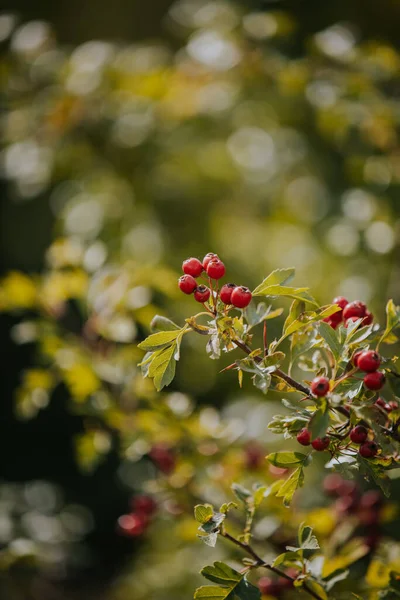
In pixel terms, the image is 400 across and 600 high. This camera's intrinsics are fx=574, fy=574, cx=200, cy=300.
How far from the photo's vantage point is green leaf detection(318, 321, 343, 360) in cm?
72

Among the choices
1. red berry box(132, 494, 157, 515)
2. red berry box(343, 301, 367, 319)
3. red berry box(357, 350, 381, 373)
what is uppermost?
red berry box(357, 350, 381, 373)

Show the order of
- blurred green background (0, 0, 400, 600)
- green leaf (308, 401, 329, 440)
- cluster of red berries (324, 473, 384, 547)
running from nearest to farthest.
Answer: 1. green leaf (308, 401, 329, 440)
2. cluster of red berries (324, 473, 384, 547)
3. blurred green background (0, 0, 400, 600)

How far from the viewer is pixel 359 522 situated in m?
1.21

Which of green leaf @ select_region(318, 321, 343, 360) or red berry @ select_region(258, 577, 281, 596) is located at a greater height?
green leaf @ select_region(318, 321, 343, 360)

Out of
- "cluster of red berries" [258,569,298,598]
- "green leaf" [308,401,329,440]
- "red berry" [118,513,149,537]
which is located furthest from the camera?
"red berry" [118,513,149,537]

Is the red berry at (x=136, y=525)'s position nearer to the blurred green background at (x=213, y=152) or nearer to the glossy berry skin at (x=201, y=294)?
the blurred green background at (x=213, y=152)

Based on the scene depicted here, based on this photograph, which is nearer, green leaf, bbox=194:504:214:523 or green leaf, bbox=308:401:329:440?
green leaf, bbox=308:401:329:440

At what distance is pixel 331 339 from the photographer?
2.37 feet

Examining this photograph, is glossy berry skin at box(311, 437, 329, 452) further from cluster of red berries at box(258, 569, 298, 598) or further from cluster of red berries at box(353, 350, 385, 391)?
cluster of red berries at box(258, 569, 298, 598)

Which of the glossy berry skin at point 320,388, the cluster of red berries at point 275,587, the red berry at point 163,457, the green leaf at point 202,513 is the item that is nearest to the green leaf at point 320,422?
the glossy berry skin at point 320,388

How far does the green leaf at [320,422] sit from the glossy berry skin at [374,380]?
0.06m

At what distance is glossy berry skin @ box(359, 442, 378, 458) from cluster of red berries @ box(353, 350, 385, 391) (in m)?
0.08

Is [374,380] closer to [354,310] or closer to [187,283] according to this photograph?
[354,310]

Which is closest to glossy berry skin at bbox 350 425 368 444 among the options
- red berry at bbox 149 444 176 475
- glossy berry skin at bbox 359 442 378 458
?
glossy berry skin at bbox 359 442 378 458
